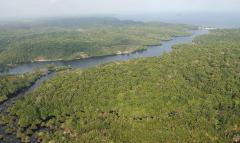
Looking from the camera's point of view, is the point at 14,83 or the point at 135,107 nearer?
the point at 135,107

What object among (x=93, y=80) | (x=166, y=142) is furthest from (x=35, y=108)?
(x=166, y=142)

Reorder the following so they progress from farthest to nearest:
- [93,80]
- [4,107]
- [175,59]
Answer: [175,59] < [93,80] < [4,107]

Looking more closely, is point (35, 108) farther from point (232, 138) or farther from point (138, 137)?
point (232, 138)

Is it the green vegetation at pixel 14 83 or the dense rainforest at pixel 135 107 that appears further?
the green vegetation at pixel 14 83

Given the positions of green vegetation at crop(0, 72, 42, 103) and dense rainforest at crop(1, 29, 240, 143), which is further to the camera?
green vegetation at crop(0, 72, 42, 103)
